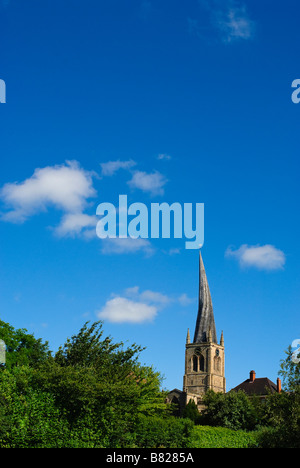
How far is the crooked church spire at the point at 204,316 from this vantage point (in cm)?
11238

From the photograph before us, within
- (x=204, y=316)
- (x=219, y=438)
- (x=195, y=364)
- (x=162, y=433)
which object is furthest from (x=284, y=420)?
(x=204, y=316)

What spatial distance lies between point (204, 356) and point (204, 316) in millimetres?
9172

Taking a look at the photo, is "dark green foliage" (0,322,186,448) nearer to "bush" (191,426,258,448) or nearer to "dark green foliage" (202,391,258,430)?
"bush" (191,426,258,448)

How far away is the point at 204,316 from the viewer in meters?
115

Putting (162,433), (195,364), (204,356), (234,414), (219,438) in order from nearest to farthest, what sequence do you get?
(162,433) → (219,438) → (234,414) → (204,356) → (195,364)

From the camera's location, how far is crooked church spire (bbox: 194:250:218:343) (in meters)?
112

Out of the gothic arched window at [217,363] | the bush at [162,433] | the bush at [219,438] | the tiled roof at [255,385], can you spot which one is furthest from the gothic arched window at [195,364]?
the bush at [162,433]

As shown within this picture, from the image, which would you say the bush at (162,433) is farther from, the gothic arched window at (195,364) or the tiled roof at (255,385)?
the gothic arched window at (195,364)

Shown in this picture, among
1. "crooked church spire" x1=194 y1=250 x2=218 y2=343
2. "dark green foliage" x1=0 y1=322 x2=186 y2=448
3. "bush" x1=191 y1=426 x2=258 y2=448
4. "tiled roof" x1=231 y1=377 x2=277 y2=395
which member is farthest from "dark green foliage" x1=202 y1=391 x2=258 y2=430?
"crooked church spire" x1=194 y1=250 x2=218 y2=343

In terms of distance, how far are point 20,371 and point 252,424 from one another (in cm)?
3036

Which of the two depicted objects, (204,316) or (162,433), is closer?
(162,433)

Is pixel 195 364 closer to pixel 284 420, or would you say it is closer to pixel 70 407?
pixel 70 407
